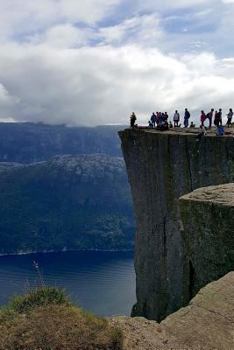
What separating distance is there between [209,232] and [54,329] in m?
10.2

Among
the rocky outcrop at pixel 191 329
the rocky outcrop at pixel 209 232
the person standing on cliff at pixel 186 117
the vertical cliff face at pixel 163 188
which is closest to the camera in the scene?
the rocky outcrop at pixel 191 329

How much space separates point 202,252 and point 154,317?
25.9 meters

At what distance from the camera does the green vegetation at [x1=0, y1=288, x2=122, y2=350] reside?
10938 mm

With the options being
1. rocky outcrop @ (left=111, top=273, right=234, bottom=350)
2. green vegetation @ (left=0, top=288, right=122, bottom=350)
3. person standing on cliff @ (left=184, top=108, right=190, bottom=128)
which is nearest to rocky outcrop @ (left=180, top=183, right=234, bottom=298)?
rocky outcrop @ (left=111, top=273, right=234, bottom=350)

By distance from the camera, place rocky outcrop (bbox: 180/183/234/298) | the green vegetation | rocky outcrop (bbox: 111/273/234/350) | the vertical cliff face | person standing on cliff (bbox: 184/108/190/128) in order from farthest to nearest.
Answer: person standing on cliff (bbox: 184/108/190/128), the vertical cliff face, rocky outcrop (bbox: 180/183/234/298), rocky outcrop (bbox: 111/273/234/350), the green vegetation

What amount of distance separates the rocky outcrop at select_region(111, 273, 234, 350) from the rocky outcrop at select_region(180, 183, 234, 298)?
4137 millimetres

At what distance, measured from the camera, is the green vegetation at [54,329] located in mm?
10938

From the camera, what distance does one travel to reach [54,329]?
1134cm

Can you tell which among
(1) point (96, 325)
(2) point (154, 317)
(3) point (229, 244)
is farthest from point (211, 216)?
(2) point (154, 317)

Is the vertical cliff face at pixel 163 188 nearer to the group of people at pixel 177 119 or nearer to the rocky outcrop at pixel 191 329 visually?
the group of people at pixel 177 119

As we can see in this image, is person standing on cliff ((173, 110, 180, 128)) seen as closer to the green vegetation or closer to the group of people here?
the group of people

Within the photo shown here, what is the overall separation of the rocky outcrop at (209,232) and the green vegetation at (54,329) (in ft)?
27.3

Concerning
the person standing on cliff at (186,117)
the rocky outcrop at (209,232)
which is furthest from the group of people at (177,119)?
the rocky outcrop at (209,232)

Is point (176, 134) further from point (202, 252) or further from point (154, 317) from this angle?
point (202, 252)
